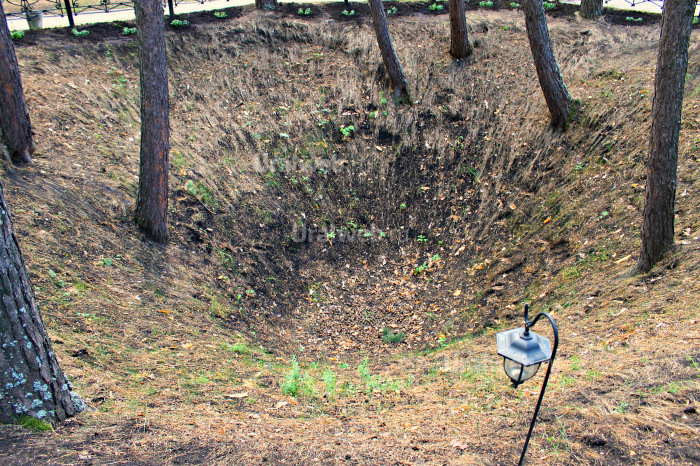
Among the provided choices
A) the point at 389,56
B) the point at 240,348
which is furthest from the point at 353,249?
the point at 389,56

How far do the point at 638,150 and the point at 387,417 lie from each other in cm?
650

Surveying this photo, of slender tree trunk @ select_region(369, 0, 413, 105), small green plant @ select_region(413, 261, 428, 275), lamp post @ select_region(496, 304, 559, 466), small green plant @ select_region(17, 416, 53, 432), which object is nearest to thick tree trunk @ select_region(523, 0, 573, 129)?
slender tree trunk @ select_region(369, 0, 413, 105)

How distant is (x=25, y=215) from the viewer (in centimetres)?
607

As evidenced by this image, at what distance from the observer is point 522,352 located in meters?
2.93

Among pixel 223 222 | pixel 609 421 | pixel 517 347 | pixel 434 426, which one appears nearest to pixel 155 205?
pixel 223 222

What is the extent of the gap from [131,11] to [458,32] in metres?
9.73

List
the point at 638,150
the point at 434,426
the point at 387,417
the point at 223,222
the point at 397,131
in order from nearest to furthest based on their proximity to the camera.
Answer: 1. the point at 434,426
2. the point at 387,417
3. the point at 638,150
4. the point at 223,222
5. the point at 397,131

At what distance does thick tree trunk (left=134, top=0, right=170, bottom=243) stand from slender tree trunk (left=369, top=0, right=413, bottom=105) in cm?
573

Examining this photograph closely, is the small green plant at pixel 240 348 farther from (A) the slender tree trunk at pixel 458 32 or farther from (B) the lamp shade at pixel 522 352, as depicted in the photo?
(A) the slender tree trunk at pixel 458 32

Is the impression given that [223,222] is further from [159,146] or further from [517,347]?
[517,347]

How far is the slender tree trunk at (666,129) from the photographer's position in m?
5.18

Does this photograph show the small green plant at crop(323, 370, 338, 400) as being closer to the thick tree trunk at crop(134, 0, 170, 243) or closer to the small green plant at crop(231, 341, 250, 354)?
the small green plant at crop(231, 341, 250, 354)

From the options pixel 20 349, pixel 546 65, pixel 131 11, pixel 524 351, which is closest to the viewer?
pixel 524 351

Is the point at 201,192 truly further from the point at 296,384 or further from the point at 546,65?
the point at 546,65
